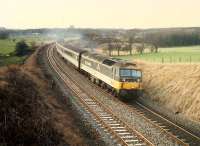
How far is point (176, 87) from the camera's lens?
104 feet

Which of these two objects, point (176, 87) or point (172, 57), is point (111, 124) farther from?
point (172, 57)

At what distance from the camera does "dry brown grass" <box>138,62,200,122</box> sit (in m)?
27.7

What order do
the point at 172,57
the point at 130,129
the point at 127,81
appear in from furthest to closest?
the point at 172,57
the point at 127,81
the point at 130,129

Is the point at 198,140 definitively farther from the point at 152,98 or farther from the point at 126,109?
the point at 152,98

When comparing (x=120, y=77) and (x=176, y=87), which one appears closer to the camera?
(x=120, y=77)

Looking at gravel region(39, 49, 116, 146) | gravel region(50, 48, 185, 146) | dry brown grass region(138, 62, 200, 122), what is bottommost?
gravel region(50, 48, 185, 146)

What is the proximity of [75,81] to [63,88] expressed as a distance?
5370 millimetres

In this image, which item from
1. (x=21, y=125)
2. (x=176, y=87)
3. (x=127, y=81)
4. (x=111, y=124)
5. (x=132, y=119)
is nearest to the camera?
(x=21, y=125)

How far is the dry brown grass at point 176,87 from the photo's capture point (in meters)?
27.7

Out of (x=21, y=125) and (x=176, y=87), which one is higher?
(x=21, y=125)

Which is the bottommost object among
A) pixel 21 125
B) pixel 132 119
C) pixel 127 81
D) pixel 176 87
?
pixel 132 119

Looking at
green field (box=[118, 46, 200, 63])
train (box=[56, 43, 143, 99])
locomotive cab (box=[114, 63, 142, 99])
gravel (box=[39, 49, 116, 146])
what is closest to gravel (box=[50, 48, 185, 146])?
train (box=[56, 43, 143, 99])

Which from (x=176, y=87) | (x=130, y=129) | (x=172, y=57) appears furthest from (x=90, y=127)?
(x=172, y=57)

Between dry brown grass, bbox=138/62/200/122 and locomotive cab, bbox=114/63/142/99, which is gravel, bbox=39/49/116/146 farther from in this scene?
dry brown grass, bbox=138/62/200/122
